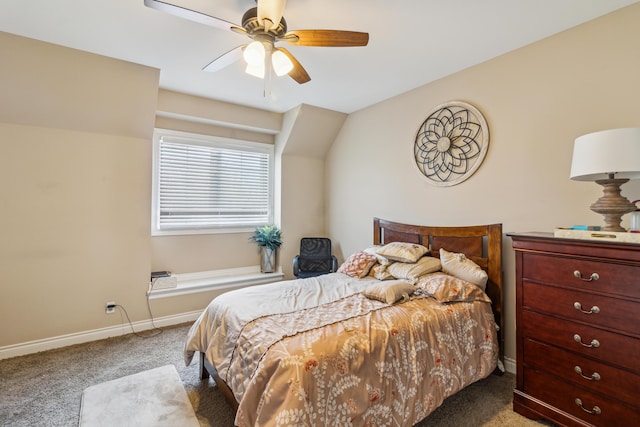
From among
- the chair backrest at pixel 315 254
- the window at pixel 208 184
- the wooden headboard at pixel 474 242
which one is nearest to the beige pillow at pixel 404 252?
the wooden headboard at pixel 474 242

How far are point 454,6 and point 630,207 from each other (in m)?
1.62

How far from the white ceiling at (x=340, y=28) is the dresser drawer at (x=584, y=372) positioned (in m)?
2.24

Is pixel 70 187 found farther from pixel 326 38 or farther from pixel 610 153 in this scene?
pixel 610 153

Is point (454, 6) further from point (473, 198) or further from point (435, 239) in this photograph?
point (435, 239)

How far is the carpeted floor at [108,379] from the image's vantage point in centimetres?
194

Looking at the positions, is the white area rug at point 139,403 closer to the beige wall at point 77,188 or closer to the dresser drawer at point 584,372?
the beige wall at point 77,188

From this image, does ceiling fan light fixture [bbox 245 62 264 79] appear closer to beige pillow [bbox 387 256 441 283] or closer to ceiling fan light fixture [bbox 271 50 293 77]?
ceiling fan light fixture [bbox 271 50 293 77]

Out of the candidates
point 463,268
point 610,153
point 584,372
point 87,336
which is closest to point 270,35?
point 610,153

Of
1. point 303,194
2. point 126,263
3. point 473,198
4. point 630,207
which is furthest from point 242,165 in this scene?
point 630,207

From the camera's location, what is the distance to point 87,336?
10.0ft

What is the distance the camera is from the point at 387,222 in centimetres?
354

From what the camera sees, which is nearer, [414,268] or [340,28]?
[340,28]

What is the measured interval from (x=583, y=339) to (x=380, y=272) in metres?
1.48

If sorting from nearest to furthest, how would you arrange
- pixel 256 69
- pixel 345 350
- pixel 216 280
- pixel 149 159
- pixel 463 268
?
pixel 345 350, pixel 256 69, pixel 463 268, pixel 149 159, pixel 216 280
